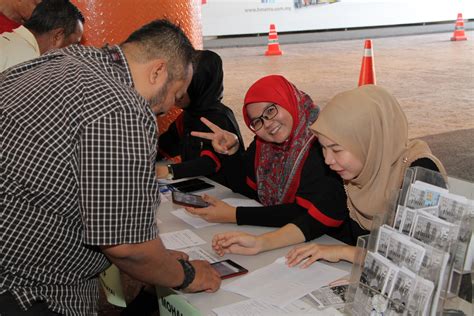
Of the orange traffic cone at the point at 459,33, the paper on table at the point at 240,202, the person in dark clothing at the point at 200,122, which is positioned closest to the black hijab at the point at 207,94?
the person in dark clothing at the point at 200,122

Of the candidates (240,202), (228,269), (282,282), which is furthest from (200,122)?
(282,282)

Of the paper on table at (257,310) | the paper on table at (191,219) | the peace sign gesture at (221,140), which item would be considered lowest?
the paper on table at (191,219)

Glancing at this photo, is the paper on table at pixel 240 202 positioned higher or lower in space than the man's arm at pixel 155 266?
lower

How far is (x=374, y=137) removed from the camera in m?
1.79

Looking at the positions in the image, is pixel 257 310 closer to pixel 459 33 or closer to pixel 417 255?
pixel 417 255

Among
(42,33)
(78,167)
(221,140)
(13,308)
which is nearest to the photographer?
(78,167)

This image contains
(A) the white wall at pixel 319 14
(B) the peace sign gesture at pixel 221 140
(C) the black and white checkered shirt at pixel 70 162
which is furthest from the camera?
(A) the white wall at pixel 319 14

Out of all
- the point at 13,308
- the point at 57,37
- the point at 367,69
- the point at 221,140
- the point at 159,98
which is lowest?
the point at 367,69

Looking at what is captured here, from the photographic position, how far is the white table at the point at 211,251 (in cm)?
162

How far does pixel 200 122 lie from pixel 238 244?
119 centimetres

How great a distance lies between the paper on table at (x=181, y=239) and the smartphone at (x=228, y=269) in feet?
0.73

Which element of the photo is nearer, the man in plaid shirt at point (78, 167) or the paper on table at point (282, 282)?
the man in plaid shirt at point (78, 167)

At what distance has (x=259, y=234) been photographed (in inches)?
82.2

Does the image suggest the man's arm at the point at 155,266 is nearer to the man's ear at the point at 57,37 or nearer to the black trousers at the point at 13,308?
the black trousers at the point at 13,308
